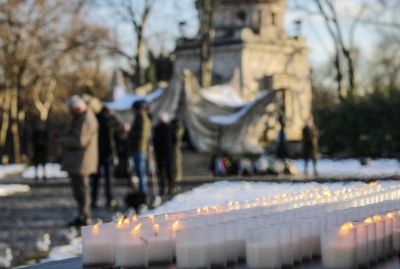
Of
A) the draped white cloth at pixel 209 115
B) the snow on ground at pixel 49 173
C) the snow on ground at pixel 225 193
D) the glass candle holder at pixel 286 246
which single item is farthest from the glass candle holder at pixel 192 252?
the draped white cloth at pixel 209 115

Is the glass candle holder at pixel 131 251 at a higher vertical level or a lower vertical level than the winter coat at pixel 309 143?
higher

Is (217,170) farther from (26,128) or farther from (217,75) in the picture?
(26,128)

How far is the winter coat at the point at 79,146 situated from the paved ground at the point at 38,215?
0.94 m

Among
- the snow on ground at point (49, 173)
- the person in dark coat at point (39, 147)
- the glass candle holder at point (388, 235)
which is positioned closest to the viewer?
the glass candle holder at point (388, 235)

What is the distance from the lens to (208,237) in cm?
381

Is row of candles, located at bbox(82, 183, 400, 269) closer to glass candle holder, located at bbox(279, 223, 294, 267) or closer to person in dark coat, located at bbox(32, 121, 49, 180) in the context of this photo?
glass candle holder, located at bbox(279, 223, 294, 267)

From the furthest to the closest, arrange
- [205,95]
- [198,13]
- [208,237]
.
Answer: [198,13] < [205,95] < [208,237]

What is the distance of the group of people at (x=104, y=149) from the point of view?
13156 mm

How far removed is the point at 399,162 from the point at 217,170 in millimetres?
7553

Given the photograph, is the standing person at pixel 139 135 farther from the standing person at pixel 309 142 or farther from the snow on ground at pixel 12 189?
the standing person at pixel 309 142

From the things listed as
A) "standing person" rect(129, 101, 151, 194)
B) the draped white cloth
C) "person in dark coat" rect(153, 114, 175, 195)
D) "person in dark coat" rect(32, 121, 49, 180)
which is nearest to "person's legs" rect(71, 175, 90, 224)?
"standing person" rect(129, 101, 151, 194)

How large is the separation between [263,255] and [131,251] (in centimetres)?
62

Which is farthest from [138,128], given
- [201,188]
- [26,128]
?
[26,128]

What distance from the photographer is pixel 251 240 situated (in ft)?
12.1
